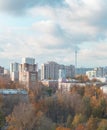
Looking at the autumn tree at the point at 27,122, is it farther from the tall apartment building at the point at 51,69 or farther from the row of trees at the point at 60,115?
the tall apartment building at the point at 51,69

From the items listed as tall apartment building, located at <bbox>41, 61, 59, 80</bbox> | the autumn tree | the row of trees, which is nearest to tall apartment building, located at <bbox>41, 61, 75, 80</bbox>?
tall apartment building, located at <bbox>41, 61, 59, 80</bbox>

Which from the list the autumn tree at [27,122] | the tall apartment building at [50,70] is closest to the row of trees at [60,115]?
the autumn tree at [27,122]

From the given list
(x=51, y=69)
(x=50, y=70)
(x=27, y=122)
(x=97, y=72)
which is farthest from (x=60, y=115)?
(x=97, y=72)

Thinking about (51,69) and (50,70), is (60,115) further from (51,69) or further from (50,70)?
(50,70)

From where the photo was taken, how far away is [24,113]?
2056 cm

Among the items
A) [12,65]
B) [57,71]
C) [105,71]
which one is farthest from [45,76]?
[105,71]

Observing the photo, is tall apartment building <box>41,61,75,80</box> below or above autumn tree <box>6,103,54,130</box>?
above

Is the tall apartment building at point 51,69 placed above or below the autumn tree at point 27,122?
above

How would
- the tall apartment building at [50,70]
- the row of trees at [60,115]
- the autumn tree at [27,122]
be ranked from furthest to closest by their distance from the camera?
the tall apartment building at [50,70], the row of trees at [60,115], the autumn tree at [27,122]

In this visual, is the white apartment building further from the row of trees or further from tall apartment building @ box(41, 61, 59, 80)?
the row of trees

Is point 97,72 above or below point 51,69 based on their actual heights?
below

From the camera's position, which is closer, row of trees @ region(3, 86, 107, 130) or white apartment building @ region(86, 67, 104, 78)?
row of trees @ region(3, 86, 107, 130)

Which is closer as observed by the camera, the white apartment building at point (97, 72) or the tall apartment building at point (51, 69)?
the tall apartment building at point (51, 69)

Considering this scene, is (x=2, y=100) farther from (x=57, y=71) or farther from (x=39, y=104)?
(x=57, y=71)
